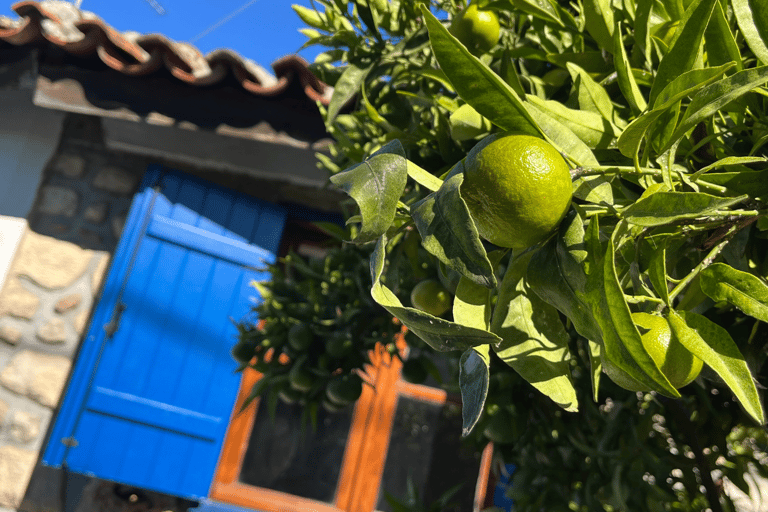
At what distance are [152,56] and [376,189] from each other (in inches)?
90.2

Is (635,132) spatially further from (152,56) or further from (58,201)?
(58,201)

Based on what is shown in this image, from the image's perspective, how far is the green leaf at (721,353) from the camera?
0.97 ft

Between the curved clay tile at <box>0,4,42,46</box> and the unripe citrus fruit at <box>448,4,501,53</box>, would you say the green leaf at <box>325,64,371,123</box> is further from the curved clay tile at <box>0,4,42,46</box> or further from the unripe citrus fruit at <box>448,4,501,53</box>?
the curved clay tile at <box>0,4,42,46</box>

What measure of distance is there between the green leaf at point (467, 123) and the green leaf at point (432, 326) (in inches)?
8.1

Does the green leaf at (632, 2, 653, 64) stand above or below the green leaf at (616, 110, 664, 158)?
above

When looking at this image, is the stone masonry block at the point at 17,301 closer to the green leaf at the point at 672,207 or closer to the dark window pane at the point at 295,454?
the dark window pane at the point at 295,454

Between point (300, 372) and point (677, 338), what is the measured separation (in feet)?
2.70

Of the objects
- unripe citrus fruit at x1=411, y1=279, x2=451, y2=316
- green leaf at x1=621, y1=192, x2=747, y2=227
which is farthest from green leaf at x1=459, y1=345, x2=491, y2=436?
unripe citrus fruit at x1=411, y1=279, x2=451, y2=316

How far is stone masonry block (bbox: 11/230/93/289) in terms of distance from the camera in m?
2.63

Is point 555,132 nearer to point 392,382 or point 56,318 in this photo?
point 392,382

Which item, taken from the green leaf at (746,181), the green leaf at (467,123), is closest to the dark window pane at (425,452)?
the green leaf at (467,123)

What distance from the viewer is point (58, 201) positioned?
2.72 meters

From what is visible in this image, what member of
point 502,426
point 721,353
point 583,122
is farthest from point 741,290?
point 502,426

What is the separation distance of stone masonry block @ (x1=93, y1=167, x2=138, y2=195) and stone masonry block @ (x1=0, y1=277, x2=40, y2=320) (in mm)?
589
